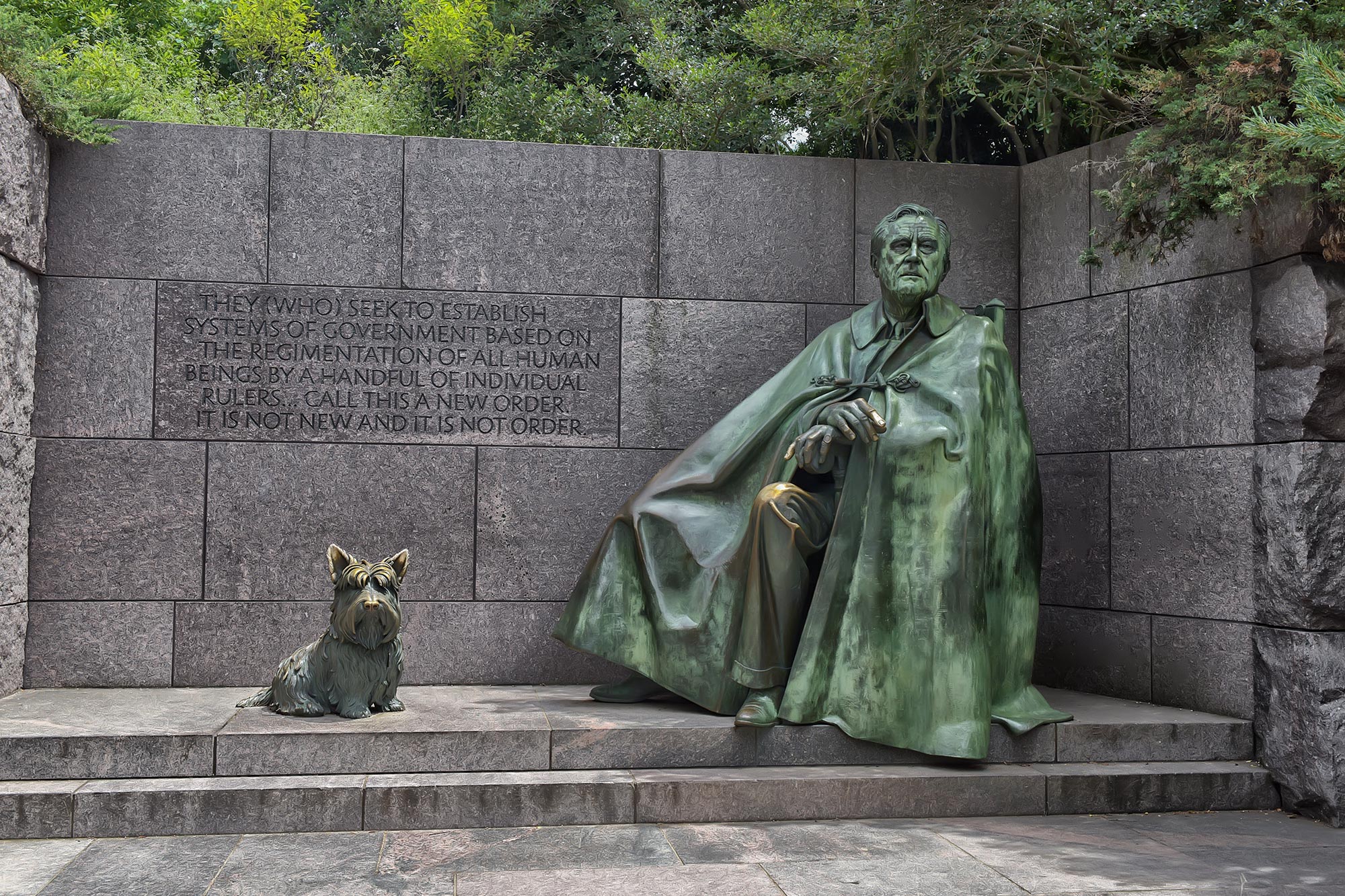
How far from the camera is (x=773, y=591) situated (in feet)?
19.1

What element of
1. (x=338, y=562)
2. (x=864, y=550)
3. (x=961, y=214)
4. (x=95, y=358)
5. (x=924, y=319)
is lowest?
(x=338, y=562)

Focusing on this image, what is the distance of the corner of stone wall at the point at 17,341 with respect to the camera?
6305 mm

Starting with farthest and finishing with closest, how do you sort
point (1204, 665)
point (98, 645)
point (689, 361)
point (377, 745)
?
point (689, 361) → point (98, 645) → point (1204, 665) → point (377, 745)

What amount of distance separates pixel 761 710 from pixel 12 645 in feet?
13.1

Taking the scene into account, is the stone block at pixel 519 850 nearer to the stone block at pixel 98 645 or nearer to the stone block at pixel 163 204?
the stone block at pixel 98 645

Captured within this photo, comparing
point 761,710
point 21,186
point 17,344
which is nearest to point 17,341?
point 17,344

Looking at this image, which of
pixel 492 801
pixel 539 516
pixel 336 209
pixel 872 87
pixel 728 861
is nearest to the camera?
pixel 728 861

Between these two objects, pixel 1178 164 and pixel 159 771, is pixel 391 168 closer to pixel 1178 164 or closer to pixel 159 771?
pixel 159 771

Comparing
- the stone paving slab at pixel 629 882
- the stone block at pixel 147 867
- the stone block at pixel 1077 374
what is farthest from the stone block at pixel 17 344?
the stone block at pixel 1077 374

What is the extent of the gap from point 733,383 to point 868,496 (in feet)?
6.35

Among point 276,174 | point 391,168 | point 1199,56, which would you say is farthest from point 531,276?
point 1199,56

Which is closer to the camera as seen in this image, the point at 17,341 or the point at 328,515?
the point at 17,341

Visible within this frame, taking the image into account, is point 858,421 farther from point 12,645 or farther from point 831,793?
point 12,645

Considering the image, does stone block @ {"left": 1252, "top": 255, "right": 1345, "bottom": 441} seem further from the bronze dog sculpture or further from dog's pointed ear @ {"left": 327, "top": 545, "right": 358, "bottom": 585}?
dog's pointed ear @ {"left": 327, "top": 545, "right": 358, "bottom": 585}
